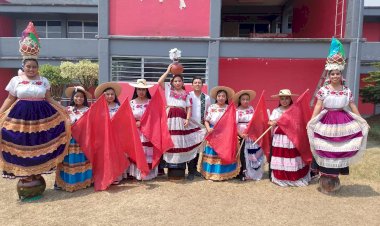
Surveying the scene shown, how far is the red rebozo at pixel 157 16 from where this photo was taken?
979 cm

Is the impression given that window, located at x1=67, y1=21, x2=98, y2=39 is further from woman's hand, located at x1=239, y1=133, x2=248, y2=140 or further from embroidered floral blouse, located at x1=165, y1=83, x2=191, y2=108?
woman's hand, located at x1=239, y1=133, x2=248, y2=140

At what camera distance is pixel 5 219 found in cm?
396

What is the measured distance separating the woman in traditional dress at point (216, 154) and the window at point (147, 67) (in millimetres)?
4793

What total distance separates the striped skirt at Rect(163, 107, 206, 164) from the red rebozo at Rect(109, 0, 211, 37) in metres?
5.23

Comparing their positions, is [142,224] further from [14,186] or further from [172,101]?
[14,186]

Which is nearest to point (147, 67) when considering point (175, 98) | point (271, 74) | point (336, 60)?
point (271, 74)

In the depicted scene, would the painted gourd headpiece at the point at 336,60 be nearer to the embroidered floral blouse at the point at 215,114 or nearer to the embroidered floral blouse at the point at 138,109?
the embroidered floral blouse at the point at 215,114

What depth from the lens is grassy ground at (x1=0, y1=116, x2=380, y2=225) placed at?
3.91 metres

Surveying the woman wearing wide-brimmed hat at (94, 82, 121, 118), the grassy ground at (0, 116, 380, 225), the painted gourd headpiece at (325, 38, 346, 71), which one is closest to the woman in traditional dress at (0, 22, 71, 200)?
the grassy ground at (0, 116, 380, 225)

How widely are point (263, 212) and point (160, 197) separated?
4.46ft

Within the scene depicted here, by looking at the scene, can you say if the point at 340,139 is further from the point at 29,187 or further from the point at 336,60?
the point at 29,187

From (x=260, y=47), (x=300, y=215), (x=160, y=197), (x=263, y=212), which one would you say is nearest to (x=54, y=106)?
(x=160, y=197)

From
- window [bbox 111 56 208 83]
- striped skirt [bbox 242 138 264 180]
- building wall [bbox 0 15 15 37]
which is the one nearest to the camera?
striped skirt [bbox 242 138 264 180]

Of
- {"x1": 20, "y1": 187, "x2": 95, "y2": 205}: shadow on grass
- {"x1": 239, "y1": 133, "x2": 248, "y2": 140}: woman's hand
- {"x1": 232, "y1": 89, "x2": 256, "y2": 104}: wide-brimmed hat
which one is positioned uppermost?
{"x1": 232, "y1": 89, "x2": 256, "y2": 104}: wide-brimmed hat
